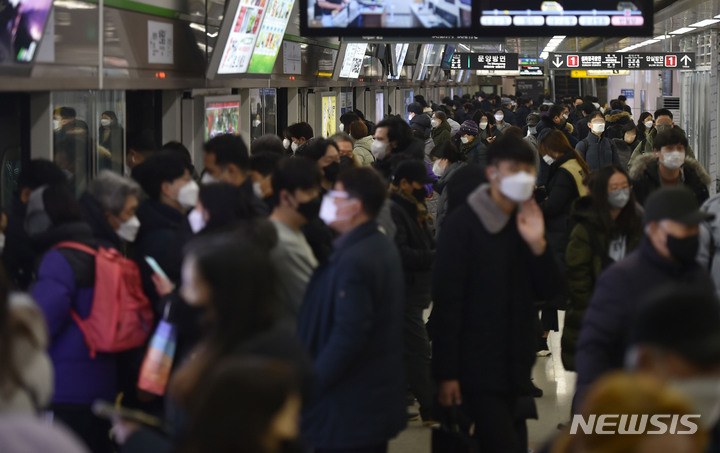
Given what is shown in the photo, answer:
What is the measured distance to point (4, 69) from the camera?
15.9ft

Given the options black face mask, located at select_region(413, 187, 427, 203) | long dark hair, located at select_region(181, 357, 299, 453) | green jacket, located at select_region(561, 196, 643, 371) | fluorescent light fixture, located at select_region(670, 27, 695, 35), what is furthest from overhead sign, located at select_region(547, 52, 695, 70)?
long dark hair, located at select_region(181, 357, 299, 453)

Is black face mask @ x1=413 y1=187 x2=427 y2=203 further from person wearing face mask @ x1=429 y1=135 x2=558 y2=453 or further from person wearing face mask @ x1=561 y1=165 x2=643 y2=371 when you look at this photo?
person wearing face mask @ x1=429 y1=135 x2=558 y2=453

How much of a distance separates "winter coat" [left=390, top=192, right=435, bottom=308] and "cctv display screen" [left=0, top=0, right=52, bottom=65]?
75.3 inches

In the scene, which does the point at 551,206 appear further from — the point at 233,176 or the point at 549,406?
the point at 233,176

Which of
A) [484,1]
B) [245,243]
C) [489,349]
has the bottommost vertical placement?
[489,349]

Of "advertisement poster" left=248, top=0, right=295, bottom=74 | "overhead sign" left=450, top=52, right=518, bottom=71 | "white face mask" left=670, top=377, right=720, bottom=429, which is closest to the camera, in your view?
"white face mask" left=670, top=377, right=720, bottom=429

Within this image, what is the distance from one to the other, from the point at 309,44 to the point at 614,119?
4744mm

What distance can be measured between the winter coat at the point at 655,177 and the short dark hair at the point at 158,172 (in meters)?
3.25

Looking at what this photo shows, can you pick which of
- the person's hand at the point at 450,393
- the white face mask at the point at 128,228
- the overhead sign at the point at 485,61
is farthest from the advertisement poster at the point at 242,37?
the overhead sign at the point at 485,61

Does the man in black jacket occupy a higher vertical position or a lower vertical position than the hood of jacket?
lower

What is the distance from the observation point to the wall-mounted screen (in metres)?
8.40

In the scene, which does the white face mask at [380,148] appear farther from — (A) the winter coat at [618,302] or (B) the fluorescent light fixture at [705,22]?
(B) the fluorescent light fixture at [705,22]

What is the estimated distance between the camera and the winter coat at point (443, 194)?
707cm

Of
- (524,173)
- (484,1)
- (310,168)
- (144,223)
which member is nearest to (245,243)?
(310,168)
